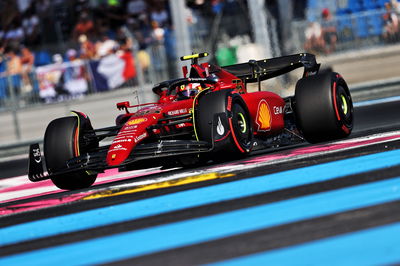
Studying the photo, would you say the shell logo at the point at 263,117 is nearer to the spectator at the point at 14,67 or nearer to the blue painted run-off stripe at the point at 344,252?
the blue painted run-off stripe at the point at 344,252

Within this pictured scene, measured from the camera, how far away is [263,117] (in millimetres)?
8336

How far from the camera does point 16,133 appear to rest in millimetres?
16312

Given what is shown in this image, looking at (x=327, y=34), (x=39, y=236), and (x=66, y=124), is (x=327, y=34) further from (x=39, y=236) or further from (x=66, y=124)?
(x=39, y=236)

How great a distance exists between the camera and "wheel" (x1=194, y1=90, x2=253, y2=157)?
7.37 meters

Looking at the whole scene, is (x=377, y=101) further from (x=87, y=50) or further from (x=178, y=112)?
(x=178, y=112)

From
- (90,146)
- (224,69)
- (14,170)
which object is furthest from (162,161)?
(14,170)

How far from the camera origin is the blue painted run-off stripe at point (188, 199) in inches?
206

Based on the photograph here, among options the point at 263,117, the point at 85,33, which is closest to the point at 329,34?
the point at 85,33

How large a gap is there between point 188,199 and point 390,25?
11.9m

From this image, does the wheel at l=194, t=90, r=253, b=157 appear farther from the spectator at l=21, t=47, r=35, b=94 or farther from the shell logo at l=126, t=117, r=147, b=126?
the spectator at l=21, t=47, r=35, b=94

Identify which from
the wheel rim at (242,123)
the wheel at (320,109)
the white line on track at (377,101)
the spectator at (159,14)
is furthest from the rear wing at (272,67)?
the spectator at (159,14)

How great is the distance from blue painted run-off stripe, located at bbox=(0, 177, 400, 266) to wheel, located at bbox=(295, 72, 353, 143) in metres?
3.21

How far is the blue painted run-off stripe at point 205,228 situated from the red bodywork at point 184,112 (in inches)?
104

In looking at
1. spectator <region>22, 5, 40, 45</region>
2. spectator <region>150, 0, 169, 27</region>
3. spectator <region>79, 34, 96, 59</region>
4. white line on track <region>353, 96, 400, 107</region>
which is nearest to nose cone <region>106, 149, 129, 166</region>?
white line on track <region>353, 96, 400, 107</region>
